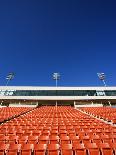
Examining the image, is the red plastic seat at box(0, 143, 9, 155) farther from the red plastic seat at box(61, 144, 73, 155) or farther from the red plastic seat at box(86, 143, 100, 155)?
the red plastic seat at box(86, 143, 100, 155)

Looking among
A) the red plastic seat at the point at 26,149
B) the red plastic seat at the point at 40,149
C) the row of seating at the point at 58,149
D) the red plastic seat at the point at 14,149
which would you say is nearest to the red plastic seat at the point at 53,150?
the row of seating at the point at 58,149

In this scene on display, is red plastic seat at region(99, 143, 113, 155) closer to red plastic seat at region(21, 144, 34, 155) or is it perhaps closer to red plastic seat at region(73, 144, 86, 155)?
red plastic seat at region(73, 144, 86, 155)

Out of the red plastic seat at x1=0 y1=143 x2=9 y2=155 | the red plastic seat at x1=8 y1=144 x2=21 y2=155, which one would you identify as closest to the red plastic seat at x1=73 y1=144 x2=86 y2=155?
the red plastic seat at x1=8 y1=144 x2=21 y2=155

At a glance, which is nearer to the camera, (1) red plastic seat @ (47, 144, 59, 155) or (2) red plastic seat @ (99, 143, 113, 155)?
(2) red plastic seat @ (99, 143, 113, 155)

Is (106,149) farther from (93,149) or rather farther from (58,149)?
(58,149)

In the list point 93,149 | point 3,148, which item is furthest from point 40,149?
point 93,149

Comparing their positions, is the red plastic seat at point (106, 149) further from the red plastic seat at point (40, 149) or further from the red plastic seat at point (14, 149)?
the red plastic seat at point (14, 149)

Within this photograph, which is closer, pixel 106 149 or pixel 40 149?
pixel 106 149

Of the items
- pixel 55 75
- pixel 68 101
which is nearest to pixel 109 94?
pixel 68 101

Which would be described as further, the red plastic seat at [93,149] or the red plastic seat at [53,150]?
the red plastic seat at [53,150]

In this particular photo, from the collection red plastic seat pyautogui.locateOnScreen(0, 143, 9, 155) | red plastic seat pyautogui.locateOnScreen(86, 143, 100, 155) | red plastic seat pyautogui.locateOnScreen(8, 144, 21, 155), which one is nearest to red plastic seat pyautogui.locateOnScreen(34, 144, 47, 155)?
red plastic seat pyautogui.locateOnScreen(8, 144, 21, 155)

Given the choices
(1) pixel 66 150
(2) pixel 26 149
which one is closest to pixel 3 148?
(2) pixel 26 149

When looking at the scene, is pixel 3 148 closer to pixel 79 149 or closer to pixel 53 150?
pixel 53 150

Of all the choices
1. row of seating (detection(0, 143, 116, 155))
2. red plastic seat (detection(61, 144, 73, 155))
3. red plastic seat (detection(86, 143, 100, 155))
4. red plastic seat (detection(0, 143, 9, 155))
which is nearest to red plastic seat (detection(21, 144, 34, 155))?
row of seating (detection(0, 143, 116, 155))
